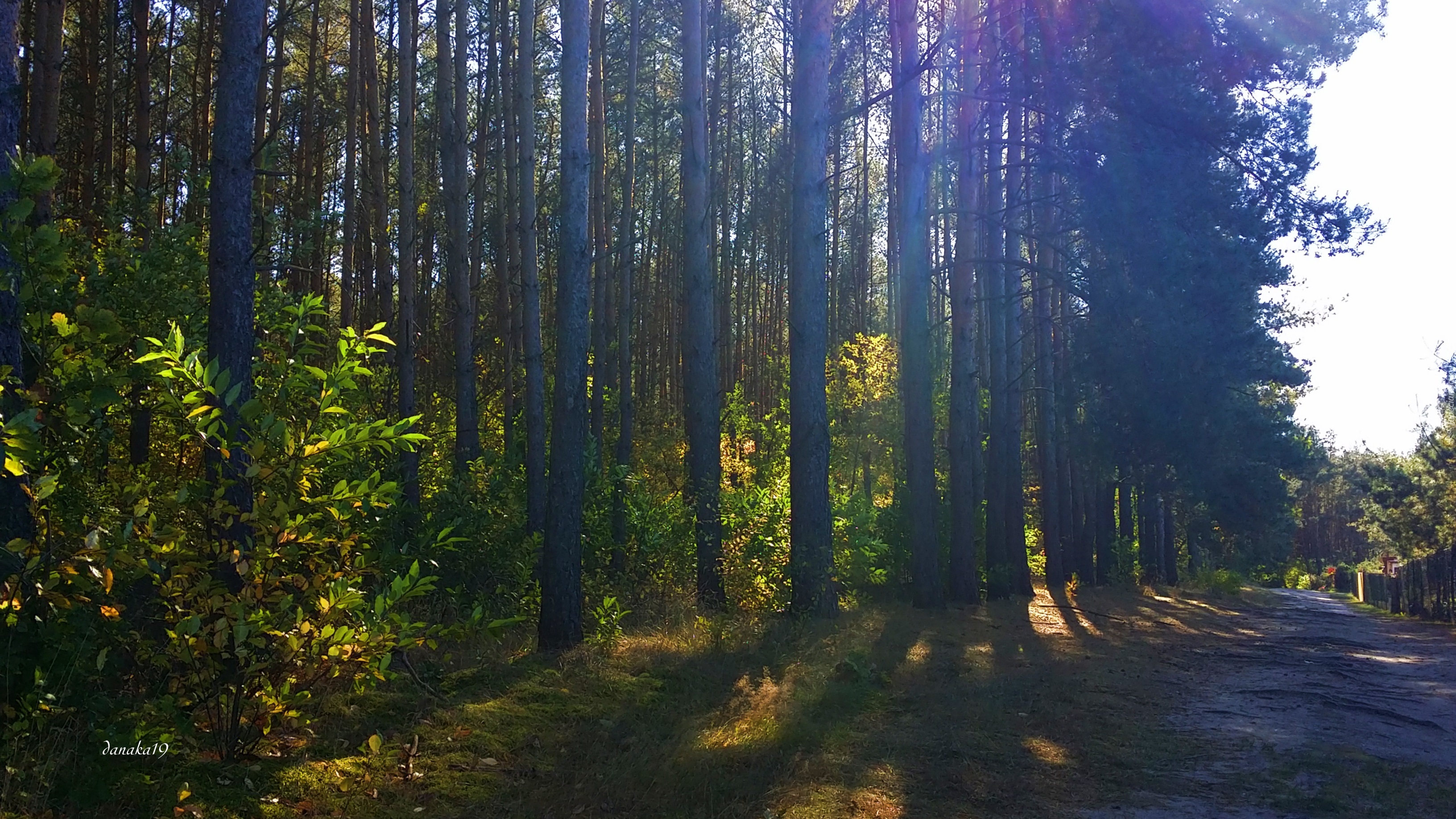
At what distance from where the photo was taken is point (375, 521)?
5977mm

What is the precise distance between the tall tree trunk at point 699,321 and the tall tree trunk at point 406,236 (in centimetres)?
390

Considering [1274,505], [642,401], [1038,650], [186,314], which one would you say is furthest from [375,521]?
[1274,505]

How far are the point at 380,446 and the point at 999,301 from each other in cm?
1714

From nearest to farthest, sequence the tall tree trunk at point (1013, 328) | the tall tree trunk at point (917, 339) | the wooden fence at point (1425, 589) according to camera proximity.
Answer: the tall tree trunk at point (917, 339)
the tall tree trunk at point (1013, 328)
the wooden fence at point (1425, 589)

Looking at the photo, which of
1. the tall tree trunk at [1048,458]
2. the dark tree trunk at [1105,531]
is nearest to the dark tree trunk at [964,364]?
the tall tree trunk at [1048,458]

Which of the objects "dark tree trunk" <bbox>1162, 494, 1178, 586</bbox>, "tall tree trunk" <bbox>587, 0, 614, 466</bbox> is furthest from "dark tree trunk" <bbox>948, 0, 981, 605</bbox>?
"dark tree trunk" <bbox>1162, 494, 1178, 586</bbox>

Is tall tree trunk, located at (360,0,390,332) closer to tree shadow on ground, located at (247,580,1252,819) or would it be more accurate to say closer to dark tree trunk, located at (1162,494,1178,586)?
tree shadow on ground, located at (247,580,1252,819)

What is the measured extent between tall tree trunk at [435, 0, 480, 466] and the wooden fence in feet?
67.9

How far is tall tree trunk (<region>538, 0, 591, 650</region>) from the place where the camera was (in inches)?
381

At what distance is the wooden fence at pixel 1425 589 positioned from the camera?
2306 cm

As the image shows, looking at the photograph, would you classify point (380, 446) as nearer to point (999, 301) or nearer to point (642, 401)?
point (999, 301)

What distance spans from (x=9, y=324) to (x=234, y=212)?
5.39ft

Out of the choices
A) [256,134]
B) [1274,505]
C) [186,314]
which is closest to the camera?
[186,314]

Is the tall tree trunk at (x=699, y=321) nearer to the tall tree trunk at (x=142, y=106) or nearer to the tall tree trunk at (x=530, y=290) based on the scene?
the tall tree trunk at (x=530, y=290)
